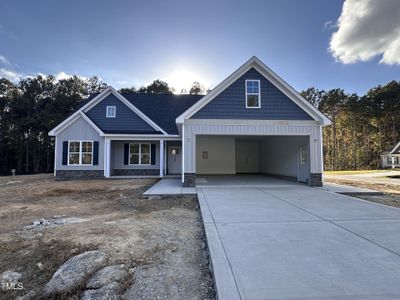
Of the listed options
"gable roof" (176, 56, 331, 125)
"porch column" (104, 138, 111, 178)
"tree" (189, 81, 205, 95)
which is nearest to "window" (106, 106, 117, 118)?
"porch column" (104, 138, 111, 178)

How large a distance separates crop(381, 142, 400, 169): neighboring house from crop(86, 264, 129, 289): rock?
42.9 meters

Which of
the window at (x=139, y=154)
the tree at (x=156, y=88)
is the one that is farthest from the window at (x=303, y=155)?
the tree at (x=156, y=88)

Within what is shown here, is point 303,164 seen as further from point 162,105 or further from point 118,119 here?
point 118,119

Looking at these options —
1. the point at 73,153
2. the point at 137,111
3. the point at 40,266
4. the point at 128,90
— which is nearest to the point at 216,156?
the point at 137,111

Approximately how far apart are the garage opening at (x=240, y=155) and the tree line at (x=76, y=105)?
19.4 m

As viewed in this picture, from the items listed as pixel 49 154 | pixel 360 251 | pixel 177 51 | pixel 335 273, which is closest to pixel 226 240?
pixel 335 273

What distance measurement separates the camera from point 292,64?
54.6 feet

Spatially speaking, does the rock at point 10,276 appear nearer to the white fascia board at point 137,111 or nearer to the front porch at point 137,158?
the front porch at point 137,158

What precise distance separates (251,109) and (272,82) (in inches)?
68.3

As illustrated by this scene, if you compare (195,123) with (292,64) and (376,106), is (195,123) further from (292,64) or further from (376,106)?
(376,106)

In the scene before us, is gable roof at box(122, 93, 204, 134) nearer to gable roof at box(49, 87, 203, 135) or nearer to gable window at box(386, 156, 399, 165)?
gable roof at box(49, 87, 203, 135)

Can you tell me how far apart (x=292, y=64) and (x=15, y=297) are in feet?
59.1

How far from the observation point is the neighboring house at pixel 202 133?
37.9 feet

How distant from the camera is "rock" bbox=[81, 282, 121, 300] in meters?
2.72
